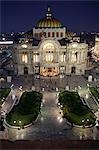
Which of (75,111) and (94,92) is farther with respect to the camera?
(94,92)

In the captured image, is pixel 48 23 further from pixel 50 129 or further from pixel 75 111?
pixel 50 129

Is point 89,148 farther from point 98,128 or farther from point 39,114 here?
point 39,114

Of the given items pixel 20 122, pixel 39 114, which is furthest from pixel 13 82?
pixel 20 122

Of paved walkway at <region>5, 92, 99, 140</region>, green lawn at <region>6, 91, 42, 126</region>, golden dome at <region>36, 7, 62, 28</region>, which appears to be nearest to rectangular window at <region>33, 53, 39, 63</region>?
golden dome at <region>36, 7, 62, 28</region>

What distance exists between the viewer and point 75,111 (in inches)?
806

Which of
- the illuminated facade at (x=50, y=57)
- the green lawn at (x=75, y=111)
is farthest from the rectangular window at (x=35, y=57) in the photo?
the green lawn at (x=75, y=111)

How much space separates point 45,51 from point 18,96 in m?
9.14

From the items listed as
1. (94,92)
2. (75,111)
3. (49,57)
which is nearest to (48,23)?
(49,57)

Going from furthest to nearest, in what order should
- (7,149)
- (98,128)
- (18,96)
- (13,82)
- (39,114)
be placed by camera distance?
(13,82), (18,96), (39,114), (98,128), (7,149)

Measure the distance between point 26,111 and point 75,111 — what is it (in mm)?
2982

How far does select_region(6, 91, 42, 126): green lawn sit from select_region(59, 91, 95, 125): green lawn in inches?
67.9

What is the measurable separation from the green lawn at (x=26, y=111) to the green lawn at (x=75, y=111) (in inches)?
67.9

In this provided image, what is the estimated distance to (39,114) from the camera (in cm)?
2125

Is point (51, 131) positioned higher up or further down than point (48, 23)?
further down
